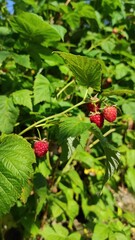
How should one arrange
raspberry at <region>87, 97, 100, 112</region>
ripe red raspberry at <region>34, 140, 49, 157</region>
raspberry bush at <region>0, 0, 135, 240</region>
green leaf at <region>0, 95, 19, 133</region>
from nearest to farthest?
1. raspberry bush at <region>0, 0, 135, 240</region>
2. raspberry at <region>87, 97, 100, 112</region>
3. ripe red raspberry at <region>34, 140, 49, 157</region>
4. green leaf at <region>0, 95, 19, 133</region>

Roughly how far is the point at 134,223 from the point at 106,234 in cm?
30

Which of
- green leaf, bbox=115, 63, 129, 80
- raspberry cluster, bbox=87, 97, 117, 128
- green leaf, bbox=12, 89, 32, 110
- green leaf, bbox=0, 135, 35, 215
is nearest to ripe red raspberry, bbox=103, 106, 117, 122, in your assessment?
raspberry cluster, bbox=87, 97, 117, 128

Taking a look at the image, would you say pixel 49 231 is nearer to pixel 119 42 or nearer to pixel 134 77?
pixel 134 77

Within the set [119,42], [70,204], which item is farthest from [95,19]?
[70,204]

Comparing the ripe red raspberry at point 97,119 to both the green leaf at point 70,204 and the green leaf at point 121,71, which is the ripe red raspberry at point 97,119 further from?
the green leaf at point 121,71

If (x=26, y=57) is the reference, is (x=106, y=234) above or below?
below

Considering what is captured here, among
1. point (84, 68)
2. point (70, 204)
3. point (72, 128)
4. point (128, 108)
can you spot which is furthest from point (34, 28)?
point (70, 204)

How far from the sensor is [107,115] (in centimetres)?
119

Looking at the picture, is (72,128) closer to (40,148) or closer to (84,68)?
(84,68)

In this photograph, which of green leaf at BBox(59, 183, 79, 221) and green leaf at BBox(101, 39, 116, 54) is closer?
green leaf at BBox(59, 183, 79, 221)

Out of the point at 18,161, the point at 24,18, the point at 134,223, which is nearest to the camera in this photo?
the point at 18,161

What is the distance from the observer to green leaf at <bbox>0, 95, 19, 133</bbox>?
1.53m

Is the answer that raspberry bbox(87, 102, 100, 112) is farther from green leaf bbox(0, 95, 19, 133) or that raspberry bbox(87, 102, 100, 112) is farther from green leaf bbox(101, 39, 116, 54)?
green leaf bbox(101, 39, 116, 54)

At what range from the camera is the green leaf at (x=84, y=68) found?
108 centimetres
